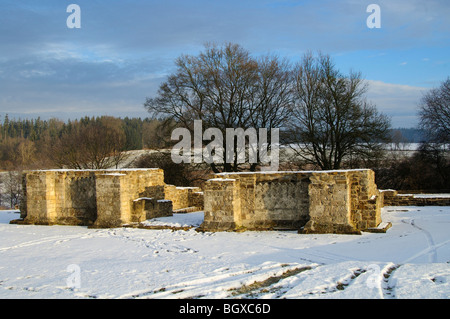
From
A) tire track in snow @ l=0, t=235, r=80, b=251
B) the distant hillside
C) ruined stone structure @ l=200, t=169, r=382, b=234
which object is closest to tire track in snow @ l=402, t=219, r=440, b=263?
ruined stone structure @ l=200, t=169, r=382, b=234

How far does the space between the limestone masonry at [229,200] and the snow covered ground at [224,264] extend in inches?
27.5

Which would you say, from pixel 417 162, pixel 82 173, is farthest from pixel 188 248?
pixel 417 162

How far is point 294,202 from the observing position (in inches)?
507

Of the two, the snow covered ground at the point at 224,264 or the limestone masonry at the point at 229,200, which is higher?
the limestone masonry at the point at 229,200

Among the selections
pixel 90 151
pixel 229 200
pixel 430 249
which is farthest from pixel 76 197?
pixel 90 151

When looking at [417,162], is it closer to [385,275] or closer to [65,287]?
[385,275]

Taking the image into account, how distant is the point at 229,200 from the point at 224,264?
447cm

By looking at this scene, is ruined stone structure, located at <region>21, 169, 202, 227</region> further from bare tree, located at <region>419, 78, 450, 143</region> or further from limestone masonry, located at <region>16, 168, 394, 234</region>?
bare tree, located at <region>419, 78, 450, 143</region>

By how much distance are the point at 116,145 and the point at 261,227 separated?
26.9m

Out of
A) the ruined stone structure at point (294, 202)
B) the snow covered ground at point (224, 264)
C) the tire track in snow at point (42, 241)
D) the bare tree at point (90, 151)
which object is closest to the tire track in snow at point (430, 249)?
the snow covered ground at point (224, 264)

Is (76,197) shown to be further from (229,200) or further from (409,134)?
(409,134)

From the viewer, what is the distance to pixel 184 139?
26875 mm

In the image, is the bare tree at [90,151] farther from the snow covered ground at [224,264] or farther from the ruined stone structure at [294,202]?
the ruined stone structure at [294,202]

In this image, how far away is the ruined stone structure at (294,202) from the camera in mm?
11859
